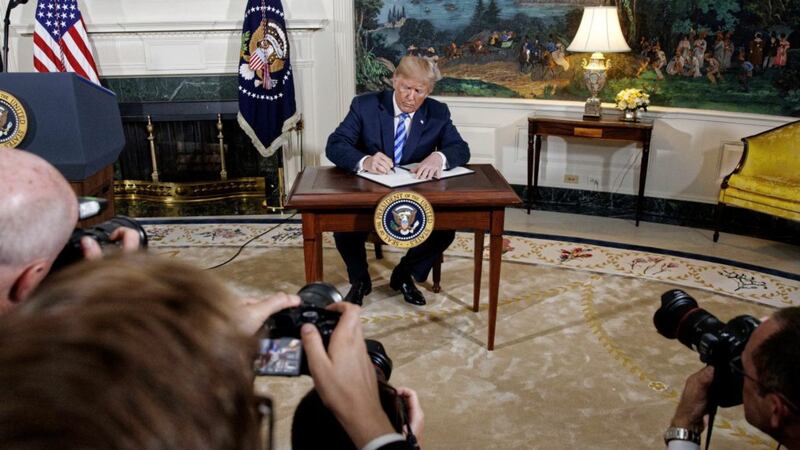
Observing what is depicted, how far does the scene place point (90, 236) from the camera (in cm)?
124

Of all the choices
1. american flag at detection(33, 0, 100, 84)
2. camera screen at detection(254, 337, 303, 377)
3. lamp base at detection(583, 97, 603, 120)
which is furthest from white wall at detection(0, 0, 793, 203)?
camera screen at detection(254, 337, 303, 377)

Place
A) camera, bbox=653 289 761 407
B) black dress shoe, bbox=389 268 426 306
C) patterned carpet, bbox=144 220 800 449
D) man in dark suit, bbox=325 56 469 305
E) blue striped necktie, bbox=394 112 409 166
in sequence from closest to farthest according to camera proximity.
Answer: camera, bbox=653 289 761 407
patterned carpet, bbox=144 220 800 449
man in dark suit, bbox=325 56 469 305
blue striped necktie, bbox=394 112 409 166
black dress shoe, bbox=389 268 426 306

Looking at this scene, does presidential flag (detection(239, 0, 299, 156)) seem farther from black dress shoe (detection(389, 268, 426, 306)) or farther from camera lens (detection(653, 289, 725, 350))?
camera lens (detection(653, 289, 725, 350))

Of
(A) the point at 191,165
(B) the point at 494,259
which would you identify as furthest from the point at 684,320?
(A) the point at 191,165

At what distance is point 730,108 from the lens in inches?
201

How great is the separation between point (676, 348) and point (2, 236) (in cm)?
304

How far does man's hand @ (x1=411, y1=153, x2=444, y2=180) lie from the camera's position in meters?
3.03

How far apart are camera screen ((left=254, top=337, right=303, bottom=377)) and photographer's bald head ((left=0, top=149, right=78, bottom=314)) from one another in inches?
16.6

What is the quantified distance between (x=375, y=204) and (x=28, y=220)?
73.5 inches

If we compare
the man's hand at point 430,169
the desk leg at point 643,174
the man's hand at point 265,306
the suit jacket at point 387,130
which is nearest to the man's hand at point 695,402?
the man's hand at point 265,306

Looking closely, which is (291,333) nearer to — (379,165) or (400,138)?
(379,165)

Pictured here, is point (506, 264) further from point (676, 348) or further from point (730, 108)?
point (730, 108)

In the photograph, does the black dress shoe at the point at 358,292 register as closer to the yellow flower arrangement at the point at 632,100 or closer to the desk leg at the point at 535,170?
the desk leg at the point at 535,170

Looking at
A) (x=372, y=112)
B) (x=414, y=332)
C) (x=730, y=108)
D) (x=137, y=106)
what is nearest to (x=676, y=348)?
(x=414, y=332)
